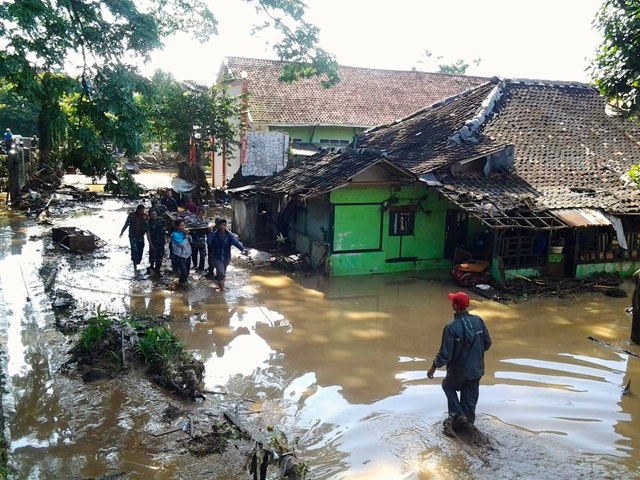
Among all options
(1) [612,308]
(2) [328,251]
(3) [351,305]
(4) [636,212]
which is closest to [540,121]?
(4) [636,212]

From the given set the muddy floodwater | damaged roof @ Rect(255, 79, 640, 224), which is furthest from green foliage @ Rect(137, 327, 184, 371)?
damaged roof @ Rect(255, 79, 640, 224)

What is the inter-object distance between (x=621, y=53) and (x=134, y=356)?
9.59 m

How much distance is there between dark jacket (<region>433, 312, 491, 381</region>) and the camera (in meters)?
6.45

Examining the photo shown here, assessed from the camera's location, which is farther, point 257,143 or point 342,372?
point 257,143

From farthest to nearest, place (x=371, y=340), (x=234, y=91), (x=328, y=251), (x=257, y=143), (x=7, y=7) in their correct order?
(x=234, y=91), (x=257, y=143), (x=328, y=251), (x=371, y=340), (x=7, y=7)

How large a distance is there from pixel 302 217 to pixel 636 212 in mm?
9020

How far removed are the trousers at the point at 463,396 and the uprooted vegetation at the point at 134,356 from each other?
3319 mm

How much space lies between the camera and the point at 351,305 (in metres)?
12.5

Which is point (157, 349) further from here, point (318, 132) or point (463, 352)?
point (318, 132)

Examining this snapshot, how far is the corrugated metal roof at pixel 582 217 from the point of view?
45.1ft

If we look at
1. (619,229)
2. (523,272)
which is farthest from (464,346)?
(619,229)

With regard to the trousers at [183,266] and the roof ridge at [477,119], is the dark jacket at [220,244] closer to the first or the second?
the trousers at [183,266]

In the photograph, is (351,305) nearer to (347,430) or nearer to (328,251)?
(328,251)

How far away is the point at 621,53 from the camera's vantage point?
9742mm
